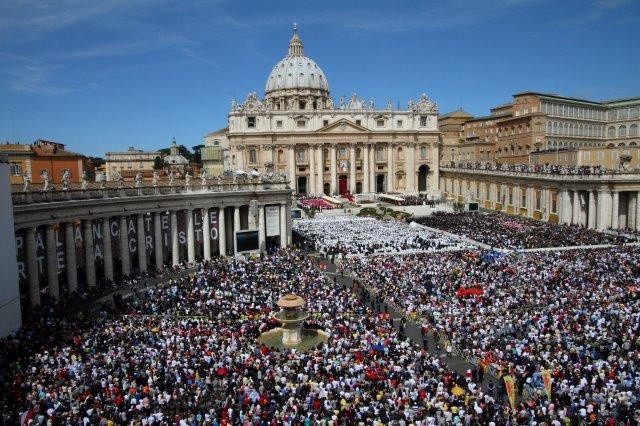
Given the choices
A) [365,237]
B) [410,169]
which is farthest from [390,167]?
[365,237]

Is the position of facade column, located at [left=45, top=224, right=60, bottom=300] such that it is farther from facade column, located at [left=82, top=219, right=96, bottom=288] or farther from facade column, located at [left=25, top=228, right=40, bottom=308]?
facade column, located at [left=82, top=219, right=96, bottom=288]

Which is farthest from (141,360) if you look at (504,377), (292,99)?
(292,99)

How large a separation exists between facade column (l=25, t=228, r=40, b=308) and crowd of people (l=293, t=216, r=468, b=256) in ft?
76.2

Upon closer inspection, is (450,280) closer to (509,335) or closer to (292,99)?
(509,335)

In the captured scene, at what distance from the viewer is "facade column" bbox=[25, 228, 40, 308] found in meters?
33.3

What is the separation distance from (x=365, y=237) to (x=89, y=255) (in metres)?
26.5

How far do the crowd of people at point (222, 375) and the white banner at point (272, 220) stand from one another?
2213cm

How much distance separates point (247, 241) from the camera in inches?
1886

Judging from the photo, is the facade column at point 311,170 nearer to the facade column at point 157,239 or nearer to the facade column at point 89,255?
the facade column at point 157,239

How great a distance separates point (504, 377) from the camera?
20688 mm

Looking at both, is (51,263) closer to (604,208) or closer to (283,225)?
(283,225)

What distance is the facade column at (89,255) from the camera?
38.6 m

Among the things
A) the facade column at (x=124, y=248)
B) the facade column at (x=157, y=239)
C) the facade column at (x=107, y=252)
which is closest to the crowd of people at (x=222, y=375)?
the facade column at (x=107, y=252)

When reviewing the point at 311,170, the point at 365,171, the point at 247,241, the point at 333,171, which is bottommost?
the point at 247,241
